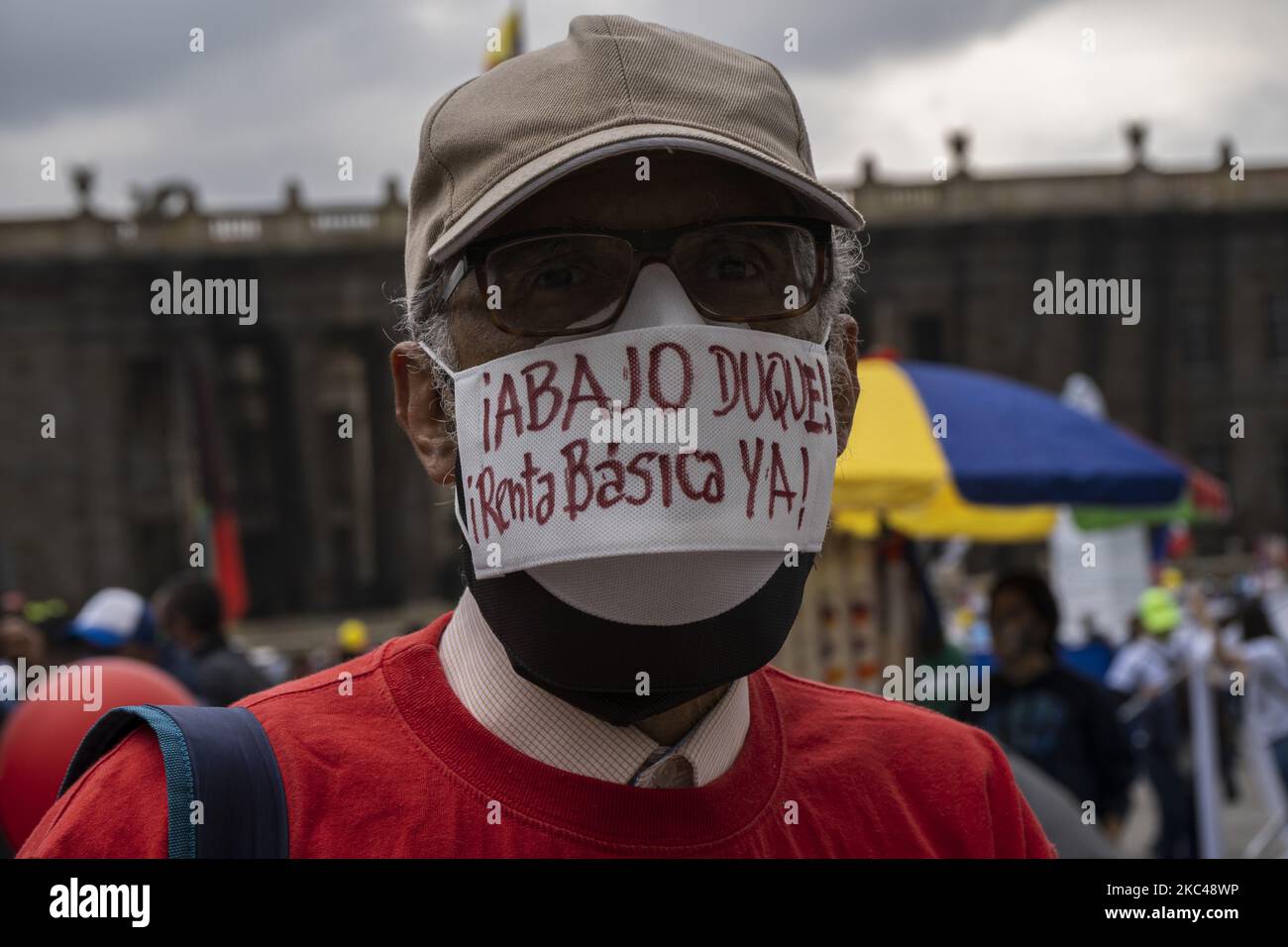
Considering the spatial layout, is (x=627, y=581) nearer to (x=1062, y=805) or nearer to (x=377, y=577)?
(x=1062, y=805)

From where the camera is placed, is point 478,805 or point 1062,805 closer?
point 478,805

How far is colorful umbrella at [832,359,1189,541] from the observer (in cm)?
546

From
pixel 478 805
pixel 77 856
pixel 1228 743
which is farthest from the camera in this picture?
pixel 1228 743

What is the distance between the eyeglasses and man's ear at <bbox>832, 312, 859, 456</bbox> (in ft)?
0.62

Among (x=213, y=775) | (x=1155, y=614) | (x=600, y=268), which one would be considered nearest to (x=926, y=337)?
(x=1155, y=614)

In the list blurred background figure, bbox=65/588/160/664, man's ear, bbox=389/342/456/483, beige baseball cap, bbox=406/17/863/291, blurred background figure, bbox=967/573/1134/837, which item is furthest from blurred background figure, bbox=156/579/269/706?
beige baseball cap, bbox=406/17/863/291

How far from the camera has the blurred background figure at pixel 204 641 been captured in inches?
223

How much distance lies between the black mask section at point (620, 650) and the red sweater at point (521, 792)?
0.25 ft

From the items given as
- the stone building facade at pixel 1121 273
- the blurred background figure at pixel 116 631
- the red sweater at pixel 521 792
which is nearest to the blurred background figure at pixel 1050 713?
the blurred background figure at pixel 116 631

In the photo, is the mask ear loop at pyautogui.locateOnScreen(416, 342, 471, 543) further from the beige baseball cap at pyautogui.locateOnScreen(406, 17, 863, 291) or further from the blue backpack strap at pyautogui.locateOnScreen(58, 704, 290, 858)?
the blue backpack strap at pyautogui.locateOnScreen(58, 704, 290, 858)

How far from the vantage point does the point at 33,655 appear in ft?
22.6

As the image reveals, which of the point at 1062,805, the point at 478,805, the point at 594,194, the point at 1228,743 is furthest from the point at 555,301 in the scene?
the point at 1228,743

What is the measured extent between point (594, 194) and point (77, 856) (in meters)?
0.72

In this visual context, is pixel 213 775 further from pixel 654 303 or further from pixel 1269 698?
pixel 1269 698
